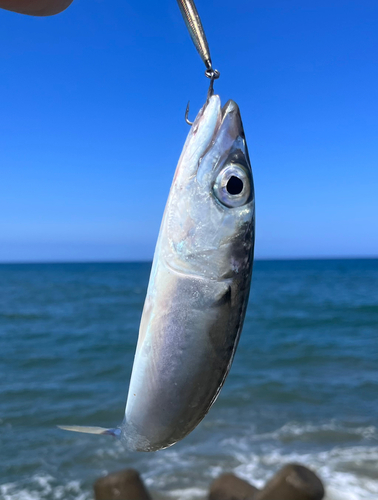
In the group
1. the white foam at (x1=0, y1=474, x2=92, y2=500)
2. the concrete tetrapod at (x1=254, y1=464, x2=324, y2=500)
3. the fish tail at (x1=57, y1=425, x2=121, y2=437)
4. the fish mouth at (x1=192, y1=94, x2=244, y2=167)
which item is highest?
the fish mouth at (x1=192, y1=94, x2=244, y2=167)

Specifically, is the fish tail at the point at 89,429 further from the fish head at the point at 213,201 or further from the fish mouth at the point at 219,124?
the fish mouth at the point at 219,124

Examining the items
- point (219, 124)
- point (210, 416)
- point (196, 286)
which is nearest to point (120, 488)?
point (210, 416)

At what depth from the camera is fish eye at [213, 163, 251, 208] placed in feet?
5.25

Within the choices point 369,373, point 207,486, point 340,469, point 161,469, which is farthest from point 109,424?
point 369,373

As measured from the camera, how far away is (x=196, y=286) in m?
1.54

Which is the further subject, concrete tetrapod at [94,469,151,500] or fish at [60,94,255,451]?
concrete tetrapod at [94,469,151,500]

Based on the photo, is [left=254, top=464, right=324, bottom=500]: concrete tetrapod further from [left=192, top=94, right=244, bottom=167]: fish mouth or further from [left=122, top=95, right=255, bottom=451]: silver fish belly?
[left=192, top=94, right=244, bottom=167]: fish mouth

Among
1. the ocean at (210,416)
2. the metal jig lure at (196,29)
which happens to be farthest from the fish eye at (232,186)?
the ocean at (210,416)

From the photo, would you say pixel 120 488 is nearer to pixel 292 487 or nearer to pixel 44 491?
pixel 44 491

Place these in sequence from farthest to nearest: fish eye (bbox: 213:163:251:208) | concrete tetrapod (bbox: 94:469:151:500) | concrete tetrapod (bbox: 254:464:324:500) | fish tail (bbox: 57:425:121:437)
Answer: concrete tetrapod (bbox: 94:469:151:500)
concrete tetrapod (bbox: 254:464:324:500)
fish eye (bbox: 213:163:251:208)
fish tail (bbox: 57:425:121:437)

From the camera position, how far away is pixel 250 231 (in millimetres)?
1605

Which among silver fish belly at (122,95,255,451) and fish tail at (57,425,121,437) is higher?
silver fish belly at (122,95,255,451)

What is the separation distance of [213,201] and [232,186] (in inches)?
3.5

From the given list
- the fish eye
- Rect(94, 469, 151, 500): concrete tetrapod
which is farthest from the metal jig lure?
Rect(94, 469, 151, 500): concrete tetrapod
